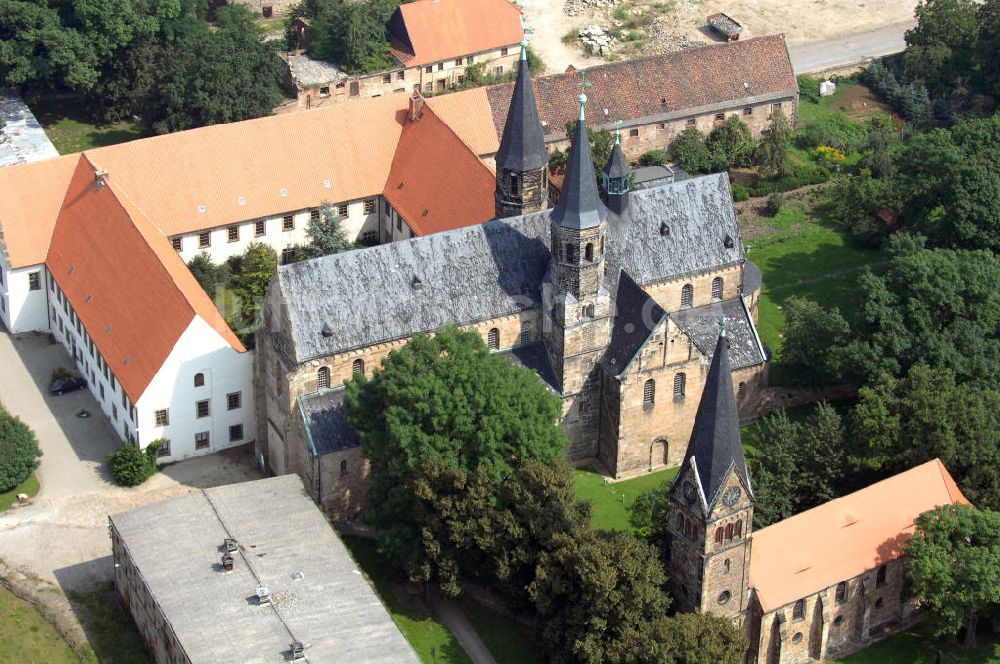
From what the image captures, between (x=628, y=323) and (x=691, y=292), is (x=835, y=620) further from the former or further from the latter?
(x=691, y=292)

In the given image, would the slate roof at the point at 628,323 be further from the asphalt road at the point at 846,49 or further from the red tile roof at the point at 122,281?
the asphalt road at the point at 846,49

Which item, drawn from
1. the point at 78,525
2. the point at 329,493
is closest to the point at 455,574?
the point at 329,493

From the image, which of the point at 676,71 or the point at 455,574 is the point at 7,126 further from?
the point at 455,574

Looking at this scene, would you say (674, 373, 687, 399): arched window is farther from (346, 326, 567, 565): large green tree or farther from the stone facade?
the stone facade

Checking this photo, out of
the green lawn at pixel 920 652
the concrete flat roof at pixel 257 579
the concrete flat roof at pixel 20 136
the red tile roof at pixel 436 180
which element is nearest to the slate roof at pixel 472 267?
the concrete flat roof at pixel 257 579

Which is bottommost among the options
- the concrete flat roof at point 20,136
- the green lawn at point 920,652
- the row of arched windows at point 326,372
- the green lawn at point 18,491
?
the green lawn at point 920,652

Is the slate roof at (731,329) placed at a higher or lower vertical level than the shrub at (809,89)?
higher

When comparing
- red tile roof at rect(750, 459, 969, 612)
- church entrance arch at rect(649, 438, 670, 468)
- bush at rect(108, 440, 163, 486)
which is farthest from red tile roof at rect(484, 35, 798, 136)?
red tile roof at rect(750, 459, 969, 612)

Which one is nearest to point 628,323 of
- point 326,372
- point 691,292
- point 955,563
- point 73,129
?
point 691,292
